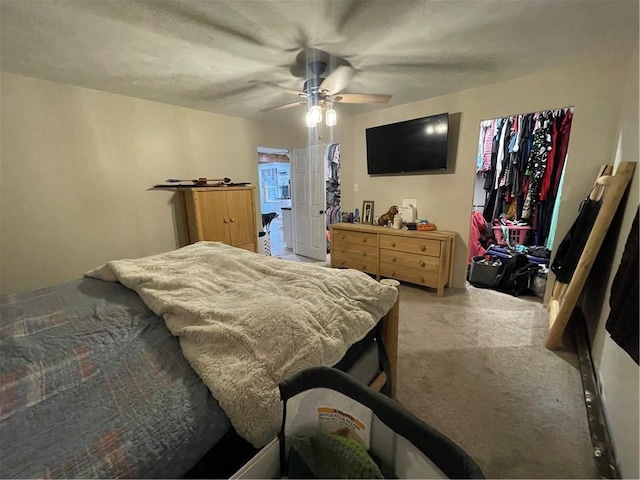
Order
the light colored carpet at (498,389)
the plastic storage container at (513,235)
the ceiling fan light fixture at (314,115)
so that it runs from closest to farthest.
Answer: the light colored carpet at (498,389)
the ceiling fan light fixture at (314,115)
the plastic storage container at (513,235)

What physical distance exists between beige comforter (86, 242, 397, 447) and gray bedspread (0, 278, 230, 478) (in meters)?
0.07

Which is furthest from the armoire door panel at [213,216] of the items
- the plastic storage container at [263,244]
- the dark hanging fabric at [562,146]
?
the dark hanging fabric at [562,146]

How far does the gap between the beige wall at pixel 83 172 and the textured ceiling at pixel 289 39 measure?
0.27 meters

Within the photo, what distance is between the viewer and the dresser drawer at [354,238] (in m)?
3.47

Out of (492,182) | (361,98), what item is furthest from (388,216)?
(492,182)

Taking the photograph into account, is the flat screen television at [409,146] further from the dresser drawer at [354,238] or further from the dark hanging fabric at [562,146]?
the dark hanging fabric at [562,146]

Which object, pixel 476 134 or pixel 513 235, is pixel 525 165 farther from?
pixel 476 134

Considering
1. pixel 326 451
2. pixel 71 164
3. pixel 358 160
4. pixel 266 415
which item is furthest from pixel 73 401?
pixel 358 160

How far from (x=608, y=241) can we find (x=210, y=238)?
362 centimetres

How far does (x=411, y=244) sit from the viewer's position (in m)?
3.17

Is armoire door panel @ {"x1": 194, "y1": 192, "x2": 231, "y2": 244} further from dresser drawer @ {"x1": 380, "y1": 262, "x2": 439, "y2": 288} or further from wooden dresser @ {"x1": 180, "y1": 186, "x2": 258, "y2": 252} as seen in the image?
dresser drawer @ {"x1": 380, "y1": 262, "x2": 439, "y2": 288}

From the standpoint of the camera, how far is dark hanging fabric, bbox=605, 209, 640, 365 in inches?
40.2

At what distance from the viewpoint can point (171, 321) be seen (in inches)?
43.7

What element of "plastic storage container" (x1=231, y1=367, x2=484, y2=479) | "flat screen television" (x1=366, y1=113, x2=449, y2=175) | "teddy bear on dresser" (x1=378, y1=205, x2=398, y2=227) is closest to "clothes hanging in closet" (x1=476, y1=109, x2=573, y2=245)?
"flat screen television" (x1=366, y1=113, x2=449, y2=175)
